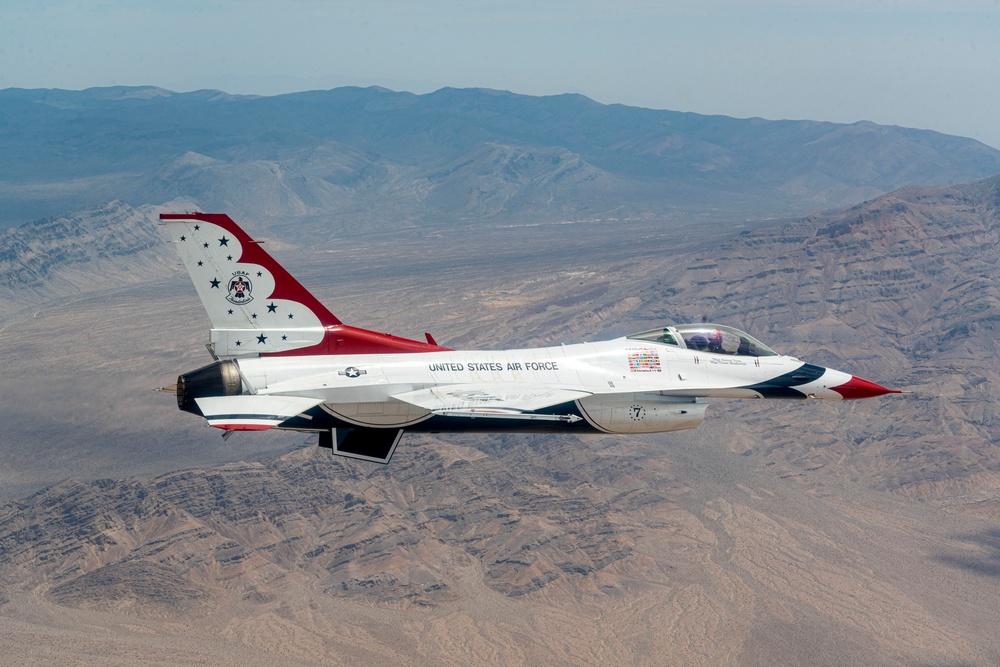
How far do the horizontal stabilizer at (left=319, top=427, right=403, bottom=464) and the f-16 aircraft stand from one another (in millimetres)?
36

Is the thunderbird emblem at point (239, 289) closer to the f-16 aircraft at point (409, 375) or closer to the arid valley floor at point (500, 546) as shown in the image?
the f-16 aircraft at point (409, 375)

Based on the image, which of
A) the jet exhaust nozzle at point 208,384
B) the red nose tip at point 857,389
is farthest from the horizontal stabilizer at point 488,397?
the red nose tip at point 857,389

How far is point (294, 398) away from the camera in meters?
35.2

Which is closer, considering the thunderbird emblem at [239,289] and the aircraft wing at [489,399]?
the aircraft wing at [489,399]

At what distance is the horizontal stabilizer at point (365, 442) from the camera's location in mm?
35938

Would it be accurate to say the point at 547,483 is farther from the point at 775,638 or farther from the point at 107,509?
the point at 107,509

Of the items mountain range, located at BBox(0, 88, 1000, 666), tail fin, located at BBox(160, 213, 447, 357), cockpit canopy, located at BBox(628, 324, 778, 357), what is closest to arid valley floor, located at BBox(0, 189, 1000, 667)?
mountain range, located at BBox(0, 88, 1000, 666)

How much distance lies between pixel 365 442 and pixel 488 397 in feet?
15.7

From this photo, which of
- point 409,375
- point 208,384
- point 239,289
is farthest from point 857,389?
point 208,384

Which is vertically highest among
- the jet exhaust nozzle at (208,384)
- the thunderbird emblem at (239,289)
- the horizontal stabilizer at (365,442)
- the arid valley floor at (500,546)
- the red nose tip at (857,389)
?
the thunderbird emblem at (239,289)

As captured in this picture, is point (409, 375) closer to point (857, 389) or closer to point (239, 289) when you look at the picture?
point (239, 289)

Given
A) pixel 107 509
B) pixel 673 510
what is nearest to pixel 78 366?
pixel 107 509

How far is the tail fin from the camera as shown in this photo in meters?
37.3

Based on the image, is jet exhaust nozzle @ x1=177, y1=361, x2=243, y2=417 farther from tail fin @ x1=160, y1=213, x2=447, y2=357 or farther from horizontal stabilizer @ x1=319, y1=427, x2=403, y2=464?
horizontal stabilizer @ x1=319, y1=427, x2=403, y2=464
